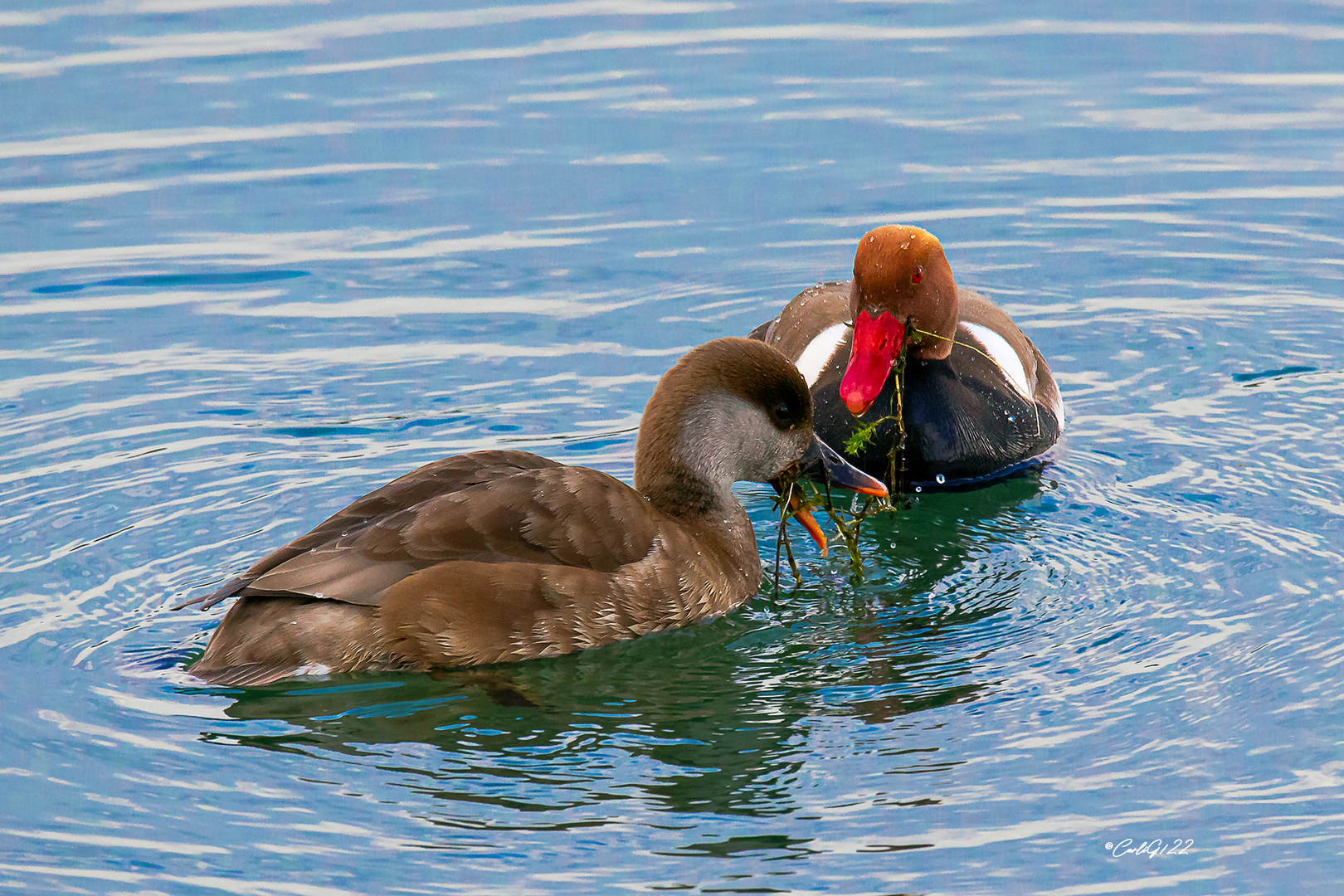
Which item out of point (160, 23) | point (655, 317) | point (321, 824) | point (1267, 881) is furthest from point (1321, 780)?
point (160, 23)

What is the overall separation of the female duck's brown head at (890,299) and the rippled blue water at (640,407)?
686 mm

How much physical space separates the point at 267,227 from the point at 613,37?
12.0 feet

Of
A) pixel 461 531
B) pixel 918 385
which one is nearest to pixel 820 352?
pixel 918 385

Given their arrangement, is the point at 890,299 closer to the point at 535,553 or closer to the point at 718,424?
the point at 718,424

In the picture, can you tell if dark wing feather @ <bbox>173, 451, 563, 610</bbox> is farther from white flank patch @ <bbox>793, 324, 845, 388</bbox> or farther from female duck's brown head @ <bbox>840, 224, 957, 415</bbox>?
white flank patch @ <bbox>793, 324, 845, 388</bbox>

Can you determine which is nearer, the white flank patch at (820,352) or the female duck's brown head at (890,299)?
the female duck's brown head at (890,299)

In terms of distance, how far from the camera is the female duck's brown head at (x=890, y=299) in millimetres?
8164

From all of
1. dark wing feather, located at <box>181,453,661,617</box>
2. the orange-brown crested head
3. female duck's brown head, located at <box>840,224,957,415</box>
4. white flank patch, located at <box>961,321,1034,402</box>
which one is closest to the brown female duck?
dark wing feather, located at <box>181,453,661,617</box>

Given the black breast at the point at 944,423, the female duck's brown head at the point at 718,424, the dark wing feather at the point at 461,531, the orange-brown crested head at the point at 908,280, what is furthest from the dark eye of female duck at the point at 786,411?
the orange-brown crested head at the point at 908,280

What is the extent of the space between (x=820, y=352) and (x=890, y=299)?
0.63 meters

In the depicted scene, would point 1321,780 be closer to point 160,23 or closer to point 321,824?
point 321,824

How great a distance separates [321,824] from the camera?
18.0 ft

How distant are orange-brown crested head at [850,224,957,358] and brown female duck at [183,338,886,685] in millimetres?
1205

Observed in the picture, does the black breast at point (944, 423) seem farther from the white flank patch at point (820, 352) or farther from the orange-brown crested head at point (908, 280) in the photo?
the orange-brown crested head at point (908, 280)
